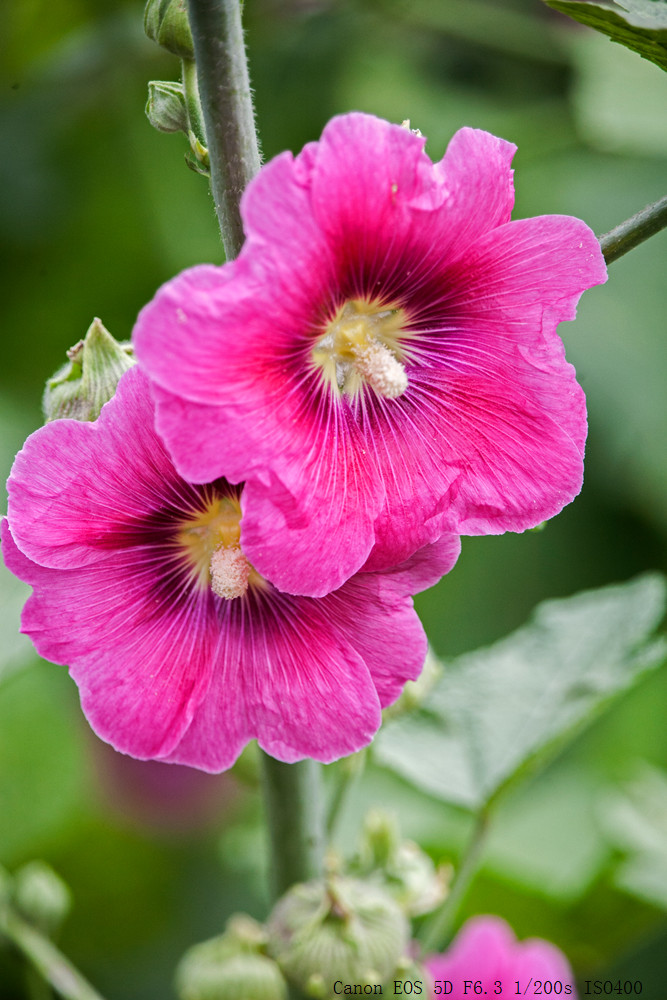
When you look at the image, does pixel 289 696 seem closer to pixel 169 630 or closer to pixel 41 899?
pixel 169 630

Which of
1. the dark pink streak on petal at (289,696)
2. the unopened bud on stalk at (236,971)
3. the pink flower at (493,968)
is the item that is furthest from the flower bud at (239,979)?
the pink flower at (493,968)

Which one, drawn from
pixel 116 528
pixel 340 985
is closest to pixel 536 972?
pixel 340 985

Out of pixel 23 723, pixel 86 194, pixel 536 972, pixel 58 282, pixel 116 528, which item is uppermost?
pixel 116 528

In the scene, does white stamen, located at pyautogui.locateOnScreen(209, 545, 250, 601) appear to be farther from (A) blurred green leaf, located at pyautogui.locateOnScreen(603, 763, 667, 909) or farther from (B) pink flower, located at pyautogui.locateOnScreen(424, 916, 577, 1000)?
(A) blurred green leaf, located at pyautogui.locateOnScreen(603, 763, 667, 909)

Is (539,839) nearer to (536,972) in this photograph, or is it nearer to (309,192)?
(536,972)

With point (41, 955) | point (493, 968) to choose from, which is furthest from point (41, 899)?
point (493, 968)
